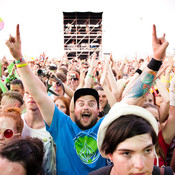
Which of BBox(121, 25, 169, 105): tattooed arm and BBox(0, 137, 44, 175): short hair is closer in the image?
BBox(0, 137, 44, 175): short hair

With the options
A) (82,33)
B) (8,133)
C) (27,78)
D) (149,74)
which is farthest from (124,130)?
(82,33)

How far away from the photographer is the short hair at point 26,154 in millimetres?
1113

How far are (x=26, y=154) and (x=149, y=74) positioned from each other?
1.11 m

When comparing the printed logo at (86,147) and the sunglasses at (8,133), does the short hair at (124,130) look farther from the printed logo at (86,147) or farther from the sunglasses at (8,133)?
the sunglasses at (8,133)

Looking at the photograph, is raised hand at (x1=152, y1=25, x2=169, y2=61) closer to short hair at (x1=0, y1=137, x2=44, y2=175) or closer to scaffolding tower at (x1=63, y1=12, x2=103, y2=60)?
short hair at (x1=0, y1=137, x2=44, y2=175)

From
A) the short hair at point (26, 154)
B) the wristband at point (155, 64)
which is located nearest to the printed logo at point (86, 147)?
the short hair at point (26, 154)

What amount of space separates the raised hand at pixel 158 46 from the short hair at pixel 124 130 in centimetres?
56

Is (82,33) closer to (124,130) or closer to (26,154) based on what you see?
(26,154)

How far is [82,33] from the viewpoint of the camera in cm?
1961

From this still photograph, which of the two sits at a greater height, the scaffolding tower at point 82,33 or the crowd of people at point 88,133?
the scaffolding tower at point 82,33

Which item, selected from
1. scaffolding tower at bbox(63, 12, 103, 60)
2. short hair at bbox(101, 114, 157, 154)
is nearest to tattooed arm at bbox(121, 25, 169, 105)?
short hair at bbox(101, 114, 157, 154)

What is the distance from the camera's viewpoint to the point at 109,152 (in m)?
1.06

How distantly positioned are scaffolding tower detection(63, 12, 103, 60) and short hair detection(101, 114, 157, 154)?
1780cm

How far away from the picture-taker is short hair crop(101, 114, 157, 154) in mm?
978
